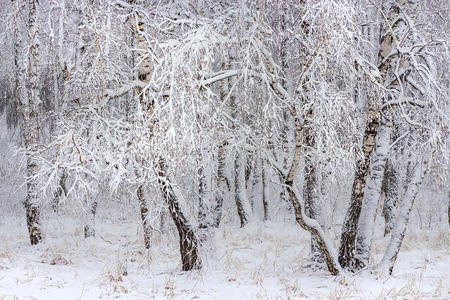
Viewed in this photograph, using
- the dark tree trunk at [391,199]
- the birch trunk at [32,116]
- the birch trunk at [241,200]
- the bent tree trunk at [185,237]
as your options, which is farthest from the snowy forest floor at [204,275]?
the birch trunk at [241,200]

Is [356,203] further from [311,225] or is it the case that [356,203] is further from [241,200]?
[241,200]

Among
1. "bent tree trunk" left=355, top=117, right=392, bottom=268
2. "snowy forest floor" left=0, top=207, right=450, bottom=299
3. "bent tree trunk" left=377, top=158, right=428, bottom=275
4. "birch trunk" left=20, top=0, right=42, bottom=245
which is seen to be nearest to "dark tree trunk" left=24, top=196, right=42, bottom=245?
"birch trunk" left=20, top=0, right=42, bottom=245

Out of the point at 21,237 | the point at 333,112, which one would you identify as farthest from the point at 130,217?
the point at 333,112

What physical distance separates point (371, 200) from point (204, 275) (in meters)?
3.29

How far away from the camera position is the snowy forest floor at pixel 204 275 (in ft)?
21.1

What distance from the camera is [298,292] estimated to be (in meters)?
6.68

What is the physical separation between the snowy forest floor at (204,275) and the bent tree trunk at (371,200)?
1.37 feet

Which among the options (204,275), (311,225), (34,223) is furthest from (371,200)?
(34,223)

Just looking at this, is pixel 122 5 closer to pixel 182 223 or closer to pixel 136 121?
pixel 136 121

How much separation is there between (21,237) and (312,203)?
8.63 metres

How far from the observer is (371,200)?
7.72 metres

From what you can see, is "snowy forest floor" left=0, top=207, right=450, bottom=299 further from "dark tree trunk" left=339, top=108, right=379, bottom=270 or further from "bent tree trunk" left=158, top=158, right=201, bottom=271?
"dark tree trunk" left=339, top=108, right=379, bottom=270

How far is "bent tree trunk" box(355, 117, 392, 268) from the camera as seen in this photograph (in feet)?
25.2

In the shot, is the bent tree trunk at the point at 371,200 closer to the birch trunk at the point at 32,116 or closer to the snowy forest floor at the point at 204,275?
the snowy forest floor at the point at 204,275
